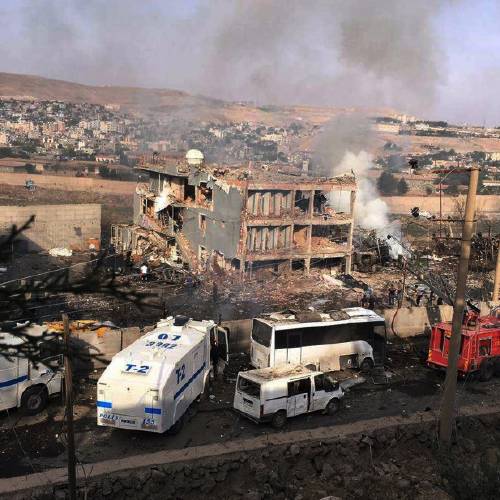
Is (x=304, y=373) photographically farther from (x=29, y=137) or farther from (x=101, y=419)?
(x=29, y=137)

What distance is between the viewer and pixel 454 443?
1201cm

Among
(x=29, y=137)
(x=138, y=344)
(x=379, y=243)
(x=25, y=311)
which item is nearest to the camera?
(x=25, y=311)

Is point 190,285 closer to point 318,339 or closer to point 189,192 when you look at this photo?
point 189,192

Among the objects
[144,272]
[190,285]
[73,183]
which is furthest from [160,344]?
[73,183]

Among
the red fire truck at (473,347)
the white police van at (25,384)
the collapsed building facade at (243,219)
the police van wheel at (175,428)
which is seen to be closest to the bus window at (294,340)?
the red fire truck at (473,347)

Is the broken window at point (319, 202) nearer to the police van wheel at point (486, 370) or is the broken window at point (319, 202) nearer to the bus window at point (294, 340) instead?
the police van wheel at point (486, 370)

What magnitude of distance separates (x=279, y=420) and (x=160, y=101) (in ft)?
438

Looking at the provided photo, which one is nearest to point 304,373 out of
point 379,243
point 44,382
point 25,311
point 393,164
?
point 44,382

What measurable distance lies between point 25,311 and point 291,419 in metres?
8.85

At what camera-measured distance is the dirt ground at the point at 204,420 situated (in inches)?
420

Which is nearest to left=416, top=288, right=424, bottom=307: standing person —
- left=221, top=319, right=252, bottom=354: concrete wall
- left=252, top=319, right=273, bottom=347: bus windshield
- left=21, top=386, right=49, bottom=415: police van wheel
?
left=221, top=319, right=252, bottom=354: concrete wall

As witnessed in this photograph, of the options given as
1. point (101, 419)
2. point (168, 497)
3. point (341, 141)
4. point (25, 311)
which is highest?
point (341, 141)

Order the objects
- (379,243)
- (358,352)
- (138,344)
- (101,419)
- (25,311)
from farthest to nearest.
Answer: (379,243) → (358,352) → (138,344) → (101,419) → (25,311)

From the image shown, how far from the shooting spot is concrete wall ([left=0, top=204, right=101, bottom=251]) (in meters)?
30.9
